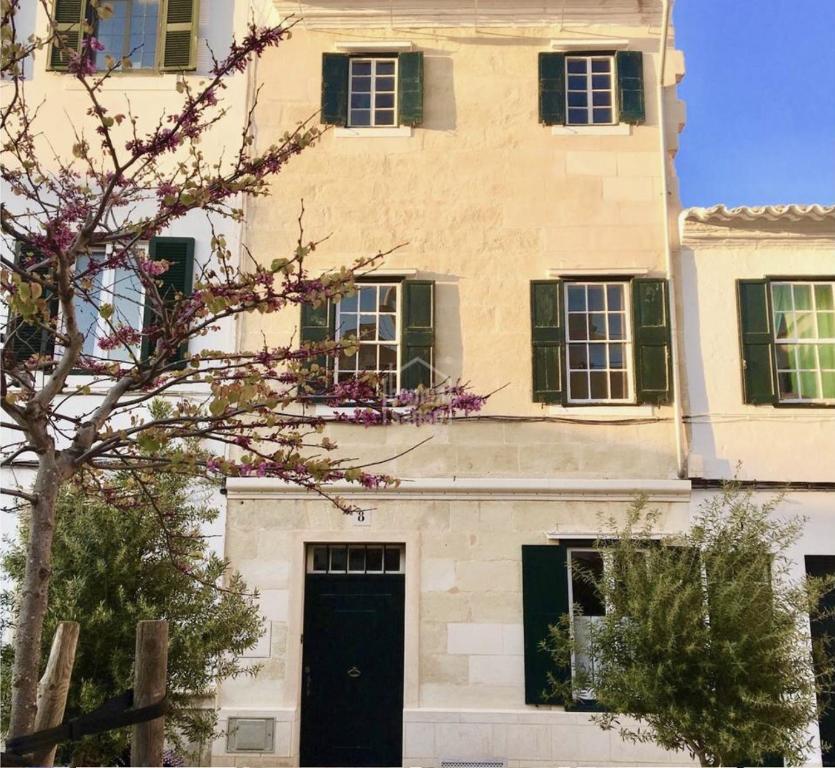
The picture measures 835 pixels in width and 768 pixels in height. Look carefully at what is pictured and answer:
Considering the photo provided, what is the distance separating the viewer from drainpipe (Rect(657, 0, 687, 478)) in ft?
35.8

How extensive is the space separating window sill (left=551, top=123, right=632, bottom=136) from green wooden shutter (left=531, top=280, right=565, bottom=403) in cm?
191

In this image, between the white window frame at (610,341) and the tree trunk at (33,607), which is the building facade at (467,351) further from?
the tree trunk at (33,607)

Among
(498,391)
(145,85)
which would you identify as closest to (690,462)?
(498,391)

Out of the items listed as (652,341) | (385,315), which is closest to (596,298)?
(652,341)

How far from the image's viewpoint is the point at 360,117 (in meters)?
12.0

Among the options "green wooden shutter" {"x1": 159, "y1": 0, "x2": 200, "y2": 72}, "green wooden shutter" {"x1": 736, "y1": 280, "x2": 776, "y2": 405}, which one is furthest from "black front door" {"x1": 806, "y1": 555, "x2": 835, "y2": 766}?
Answer: "green wooden shutter" {"x1": 159, "y1": 0, "x2": 200, "y2": 72}

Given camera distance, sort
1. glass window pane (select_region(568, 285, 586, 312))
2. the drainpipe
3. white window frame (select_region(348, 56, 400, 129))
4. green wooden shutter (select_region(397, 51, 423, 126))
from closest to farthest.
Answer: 1. the drainpipe
2. glass window pane (select_region(568, 285, 586, 312))
3. green wooden shutter (select_region(397, 51, 423, 126))
4. white window frame (select_region(348, 56, 400, 129))

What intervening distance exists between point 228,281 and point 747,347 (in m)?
7.61

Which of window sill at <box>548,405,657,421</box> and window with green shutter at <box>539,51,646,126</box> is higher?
window with green shutter at <box>539,51,646,126</box>

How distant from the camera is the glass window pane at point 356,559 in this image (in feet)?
36.1

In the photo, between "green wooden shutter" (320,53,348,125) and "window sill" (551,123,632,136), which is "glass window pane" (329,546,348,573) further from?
"window sill" (551,123,632,136)

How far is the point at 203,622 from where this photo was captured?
7879 millimetres

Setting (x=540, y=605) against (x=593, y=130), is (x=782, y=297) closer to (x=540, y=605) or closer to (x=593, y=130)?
(x=593, y=130)

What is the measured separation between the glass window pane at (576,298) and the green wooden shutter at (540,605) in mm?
2767
